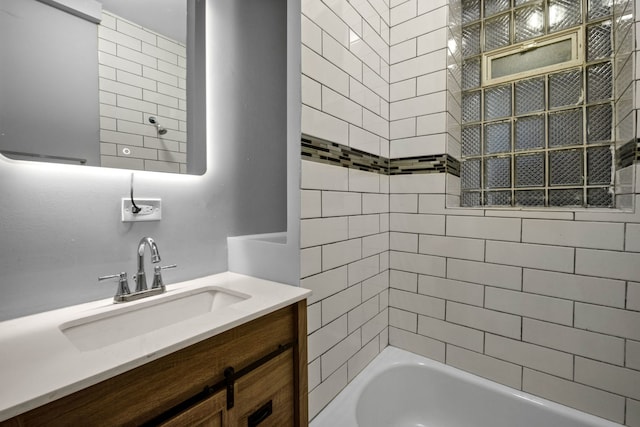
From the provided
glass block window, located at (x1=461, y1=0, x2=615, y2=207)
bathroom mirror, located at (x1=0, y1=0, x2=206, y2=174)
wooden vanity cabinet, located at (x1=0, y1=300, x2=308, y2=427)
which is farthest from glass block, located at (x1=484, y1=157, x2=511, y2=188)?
bathroom mirror, located at (x1=0, y1=0, x2=206, y2=174)

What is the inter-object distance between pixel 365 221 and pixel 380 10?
3.69ft

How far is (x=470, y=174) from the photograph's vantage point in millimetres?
1666

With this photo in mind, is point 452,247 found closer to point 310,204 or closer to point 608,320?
point 608,320

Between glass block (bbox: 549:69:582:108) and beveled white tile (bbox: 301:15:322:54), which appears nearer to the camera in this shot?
beveled white tile (bbox: 301:15:322:54)

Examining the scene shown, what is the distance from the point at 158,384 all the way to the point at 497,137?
1.83 m

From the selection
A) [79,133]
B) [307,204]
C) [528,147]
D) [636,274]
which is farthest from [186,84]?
[636,274]

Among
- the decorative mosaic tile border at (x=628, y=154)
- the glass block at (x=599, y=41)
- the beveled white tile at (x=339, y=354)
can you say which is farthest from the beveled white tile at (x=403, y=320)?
the glass block at (x=599, y=41)

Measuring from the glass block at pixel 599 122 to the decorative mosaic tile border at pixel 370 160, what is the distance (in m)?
0.57

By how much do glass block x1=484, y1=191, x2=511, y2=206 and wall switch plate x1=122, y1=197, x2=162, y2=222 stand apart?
164 cm

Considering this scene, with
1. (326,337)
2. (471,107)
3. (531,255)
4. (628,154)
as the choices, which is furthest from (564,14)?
(326,337)

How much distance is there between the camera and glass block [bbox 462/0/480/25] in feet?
5.34

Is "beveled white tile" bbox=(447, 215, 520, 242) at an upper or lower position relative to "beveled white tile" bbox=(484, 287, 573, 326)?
upper

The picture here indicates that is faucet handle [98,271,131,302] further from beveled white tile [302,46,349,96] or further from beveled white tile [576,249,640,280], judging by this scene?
beveled white tile [576,249,640,280]

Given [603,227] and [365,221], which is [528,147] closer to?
[603,227]
